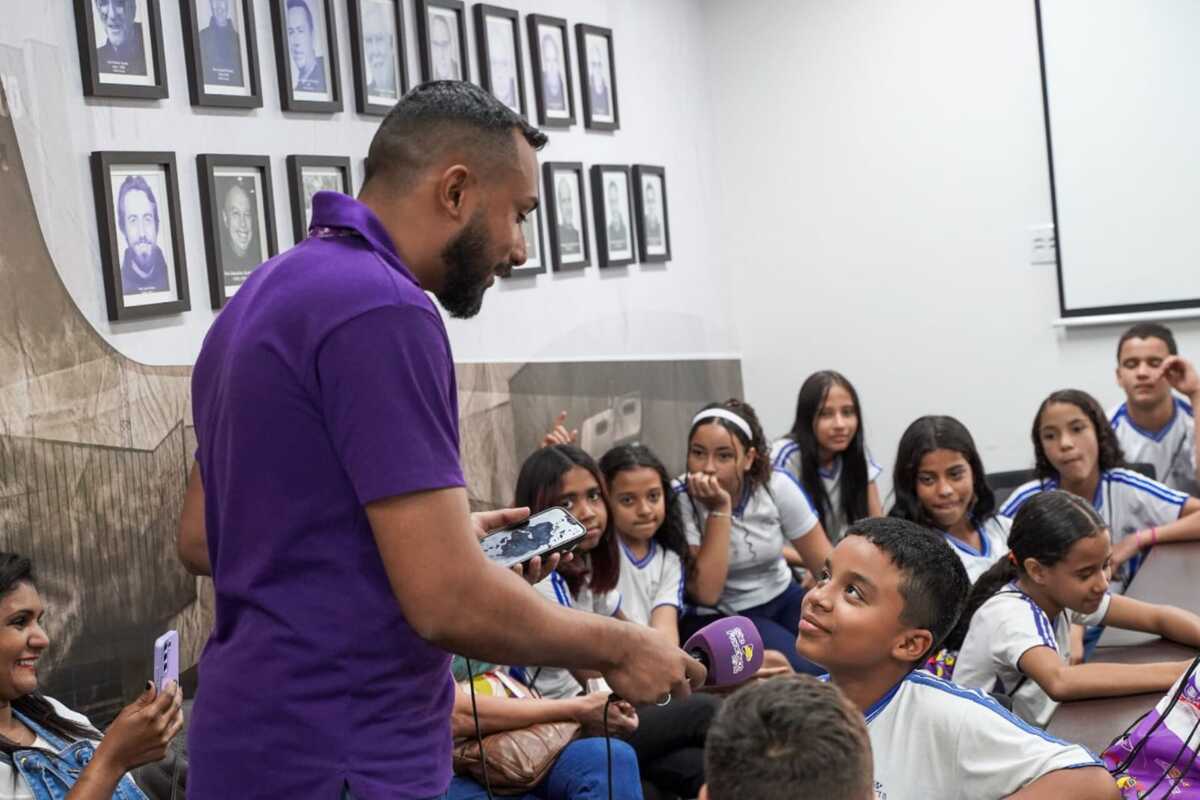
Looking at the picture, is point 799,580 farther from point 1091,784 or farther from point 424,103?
point 424,103

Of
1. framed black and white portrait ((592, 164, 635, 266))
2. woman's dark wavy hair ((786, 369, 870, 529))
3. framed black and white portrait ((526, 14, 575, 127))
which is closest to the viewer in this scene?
framed black and white portrait ((526, 14, 575, 127))

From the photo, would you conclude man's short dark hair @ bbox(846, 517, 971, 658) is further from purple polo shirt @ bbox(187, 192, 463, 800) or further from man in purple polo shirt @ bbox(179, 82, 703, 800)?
purple polo shirt @ bbox(187, 192, 463, 800)

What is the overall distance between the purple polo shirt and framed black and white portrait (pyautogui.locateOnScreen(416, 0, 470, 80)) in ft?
9.45

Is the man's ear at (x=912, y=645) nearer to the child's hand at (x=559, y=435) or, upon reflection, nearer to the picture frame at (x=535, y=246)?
the child's hand at (x=559, y=435)

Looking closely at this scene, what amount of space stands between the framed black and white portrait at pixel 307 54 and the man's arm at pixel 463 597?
98.1 inches

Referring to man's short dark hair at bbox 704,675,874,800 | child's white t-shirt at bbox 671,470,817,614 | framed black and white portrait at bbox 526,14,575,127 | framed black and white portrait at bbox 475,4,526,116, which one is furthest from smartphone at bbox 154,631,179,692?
framed black and white portrait at bbox 526,14,575,127

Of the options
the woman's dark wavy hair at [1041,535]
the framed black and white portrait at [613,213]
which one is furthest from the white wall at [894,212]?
the woman's dark wavy hair at [1041,535]

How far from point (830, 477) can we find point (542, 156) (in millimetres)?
1568

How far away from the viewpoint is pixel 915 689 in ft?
6.80

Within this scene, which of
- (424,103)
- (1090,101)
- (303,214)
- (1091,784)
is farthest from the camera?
(1090,101)

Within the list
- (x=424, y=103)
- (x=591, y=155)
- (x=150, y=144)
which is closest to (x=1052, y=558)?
(x=424, y=103)

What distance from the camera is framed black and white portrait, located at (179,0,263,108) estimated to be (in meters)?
3.29

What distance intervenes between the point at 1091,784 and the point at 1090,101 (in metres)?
4.56

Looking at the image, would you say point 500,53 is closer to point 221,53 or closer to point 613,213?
point 613,213
